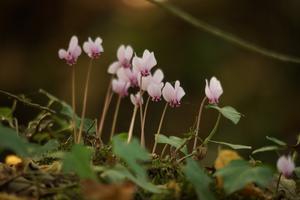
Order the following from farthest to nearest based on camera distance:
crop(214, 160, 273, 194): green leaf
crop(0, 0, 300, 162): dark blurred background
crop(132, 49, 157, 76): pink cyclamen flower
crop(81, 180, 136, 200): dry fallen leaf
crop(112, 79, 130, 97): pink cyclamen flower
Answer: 1. crop(0, 0, 300, 162): dark blurred background
2. crop(112, 79, 130, 97): pink cyclamen flower
3. crop(132, 49, 157, 76): pink cyclamen flower
4. crop(214, 160, 273, 194): green leaf
5. crop(81, 180, 136, 200): dry fallen leaf

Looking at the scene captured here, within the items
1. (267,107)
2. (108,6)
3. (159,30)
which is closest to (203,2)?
(159,30)

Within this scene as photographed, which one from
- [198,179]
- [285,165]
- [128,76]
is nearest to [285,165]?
[285,165]

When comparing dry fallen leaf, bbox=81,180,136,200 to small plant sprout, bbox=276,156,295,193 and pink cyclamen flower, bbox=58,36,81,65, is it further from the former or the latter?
pink cyclamen flower, bbox=58,36,81,65

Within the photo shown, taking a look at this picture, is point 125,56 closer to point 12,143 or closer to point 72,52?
point 72,52

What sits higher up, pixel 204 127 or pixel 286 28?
pixel 286 28

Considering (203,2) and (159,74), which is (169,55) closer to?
(203,2)

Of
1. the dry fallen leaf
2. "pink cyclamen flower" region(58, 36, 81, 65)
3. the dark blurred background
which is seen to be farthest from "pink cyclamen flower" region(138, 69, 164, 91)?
the dark blurred background
